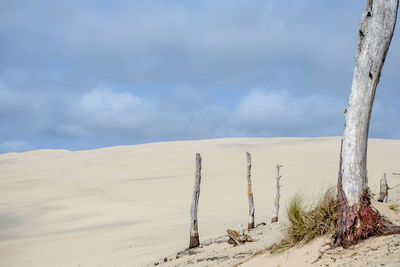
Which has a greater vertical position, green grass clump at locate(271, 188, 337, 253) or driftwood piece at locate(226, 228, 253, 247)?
green grass clump at locate(271, 188, 337, 253)

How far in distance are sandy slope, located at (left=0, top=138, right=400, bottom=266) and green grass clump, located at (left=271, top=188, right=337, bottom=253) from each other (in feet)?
4.42

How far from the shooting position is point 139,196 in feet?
130

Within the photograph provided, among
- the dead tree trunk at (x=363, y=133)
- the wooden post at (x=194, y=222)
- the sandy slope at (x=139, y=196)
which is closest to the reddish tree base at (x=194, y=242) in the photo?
the wooden post at (x=194, y=222)

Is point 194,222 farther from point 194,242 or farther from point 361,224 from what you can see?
point 361,224

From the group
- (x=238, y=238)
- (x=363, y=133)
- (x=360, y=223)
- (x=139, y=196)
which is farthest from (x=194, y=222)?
(x=139, y=196)

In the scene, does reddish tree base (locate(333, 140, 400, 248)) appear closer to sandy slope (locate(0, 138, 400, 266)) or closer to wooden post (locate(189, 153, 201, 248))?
sandy slope (locate(0, 138, 400, 266))

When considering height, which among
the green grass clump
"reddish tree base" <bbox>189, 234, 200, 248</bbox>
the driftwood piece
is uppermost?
the green grass clump

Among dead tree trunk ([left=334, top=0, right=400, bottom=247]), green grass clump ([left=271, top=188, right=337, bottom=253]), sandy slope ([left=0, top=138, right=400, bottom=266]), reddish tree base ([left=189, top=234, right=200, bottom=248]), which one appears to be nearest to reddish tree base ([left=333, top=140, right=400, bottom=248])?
dead tree trunk ([left=334, top=0, right=400, bottom=247])

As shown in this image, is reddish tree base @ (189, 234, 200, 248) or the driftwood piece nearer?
the driftwood piece

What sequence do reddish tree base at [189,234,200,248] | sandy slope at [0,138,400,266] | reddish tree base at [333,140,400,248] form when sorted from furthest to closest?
sandy slope at [0,138,400,266], reddish tree base at [189,234,200,248], reddish tree base at [333,140,400,248]

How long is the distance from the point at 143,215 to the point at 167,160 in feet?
82.8

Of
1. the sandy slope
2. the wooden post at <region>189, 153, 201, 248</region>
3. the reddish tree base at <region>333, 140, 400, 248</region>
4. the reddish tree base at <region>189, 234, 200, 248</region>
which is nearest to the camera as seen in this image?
the reddish tree base at <region>333, 140, 400, 248</region>

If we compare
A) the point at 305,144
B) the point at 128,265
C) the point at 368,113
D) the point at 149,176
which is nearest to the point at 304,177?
the point at 149,176

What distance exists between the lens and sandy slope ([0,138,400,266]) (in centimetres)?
2333
